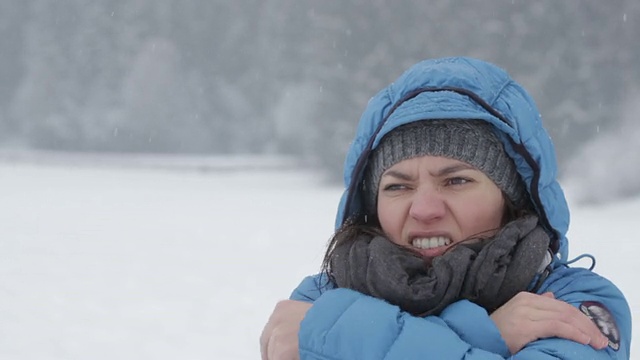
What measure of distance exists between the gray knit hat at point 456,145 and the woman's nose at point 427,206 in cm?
10

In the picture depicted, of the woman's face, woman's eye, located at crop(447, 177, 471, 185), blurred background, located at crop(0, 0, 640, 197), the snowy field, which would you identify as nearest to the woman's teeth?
the woman's face

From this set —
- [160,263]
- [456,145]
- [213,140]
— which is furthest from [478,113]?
[213,140]

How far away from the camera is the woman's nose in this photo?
1.74m

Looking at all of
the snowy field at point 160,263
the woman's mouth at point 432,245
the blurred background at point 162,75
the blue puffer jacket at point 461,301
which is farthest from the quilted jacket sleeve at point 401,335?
the blurred background at point 162,75

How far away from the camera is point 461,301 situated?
1.62 metres

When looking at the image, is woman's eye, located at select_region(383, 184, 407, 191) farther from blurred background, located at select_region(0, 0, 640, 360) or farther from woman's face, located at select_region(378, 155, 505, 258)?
blurred background, located at select_region(0, 0, 640, 360)

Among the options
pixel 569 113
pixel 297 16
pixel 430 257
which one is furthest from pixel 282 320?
pixel 297 16

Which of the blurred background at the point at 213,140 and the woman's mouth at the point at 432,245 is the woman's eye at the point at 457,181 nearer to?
the woman's mouth at the point at 432,245

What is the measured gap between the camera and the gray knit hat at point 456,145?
70.1 inches

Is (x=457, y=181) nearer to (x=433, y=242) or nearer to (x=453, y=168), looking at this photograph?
(x=453, y=168)

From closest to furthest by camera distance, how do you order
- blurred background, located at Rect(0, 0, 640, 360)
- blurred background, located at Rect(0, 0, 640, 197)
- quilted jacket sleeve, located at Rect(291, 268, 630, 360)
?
quilted jacket sleeve, located at Rect(291, 268, 630, 360) → blurred background, located at Rect(0, 0, 640, 360) → blurred background, located at Rect(0, 0, 640, 197)

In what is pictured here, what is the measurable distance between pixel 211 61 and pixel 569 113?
27.3 metres

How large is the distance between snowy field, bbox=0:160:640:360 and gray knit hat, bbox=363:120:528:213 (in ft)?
14.7

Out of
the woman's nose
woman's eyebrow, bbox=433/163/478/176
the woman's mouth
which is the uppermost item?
woman's eyebrow, bbox=433/163/478/176
